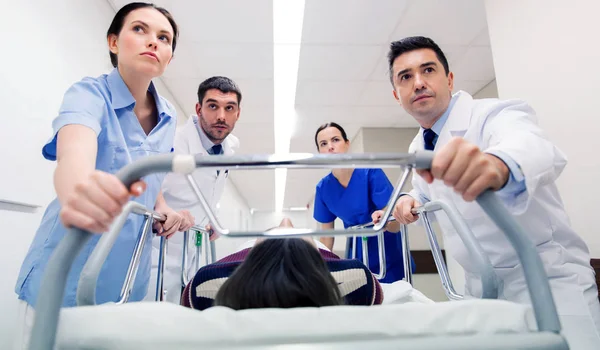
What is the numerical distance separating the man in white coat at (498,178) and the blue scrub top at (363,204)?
1.97 feet

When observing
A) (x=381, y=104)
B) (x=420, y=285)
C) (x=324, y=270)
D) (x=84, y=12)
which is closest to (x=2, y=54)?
(x=84, y=12)

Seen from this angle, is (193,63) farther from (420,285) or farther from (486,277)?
(420,285)

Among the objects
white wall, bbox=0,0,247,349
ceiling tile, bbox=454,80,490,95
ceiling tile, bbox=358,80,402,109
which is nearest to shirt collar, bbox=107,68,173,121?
white wall, bbox=0,0,247,349

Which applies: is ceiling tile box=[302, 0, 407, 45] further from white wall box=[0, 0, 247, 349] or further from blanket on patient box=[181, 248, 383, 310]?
blanket on patient box=[181, 248, 383, 310]

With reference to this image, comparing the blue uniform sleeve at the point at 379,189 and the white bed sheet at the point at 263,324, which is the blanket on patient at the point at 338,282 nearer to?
the white bed sheet at the point at 263,324

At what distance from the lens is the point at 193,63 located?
3016 millimetres

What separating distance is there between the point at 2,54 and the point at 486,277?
1.83m

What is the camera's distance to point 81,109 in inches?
36.0

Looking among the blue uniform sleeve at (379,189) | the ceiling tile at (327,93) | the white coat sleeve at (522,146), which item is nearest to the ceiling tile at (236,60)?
the ceiling tile at (327,93)

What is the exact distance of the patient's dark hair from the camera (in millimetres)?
618

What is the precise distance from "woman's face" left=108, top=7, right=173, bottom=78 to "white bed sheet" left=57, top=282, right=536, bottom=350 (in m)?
0.90

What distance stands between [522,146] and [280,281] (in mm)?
608

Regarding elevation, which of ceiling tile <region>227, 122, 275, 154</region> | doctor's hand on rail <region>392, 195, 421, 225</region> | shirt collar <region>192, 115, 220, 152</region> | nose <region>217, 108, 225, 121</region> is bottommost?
doctor's hand on rail <region>392, 195, 421, 225</region>

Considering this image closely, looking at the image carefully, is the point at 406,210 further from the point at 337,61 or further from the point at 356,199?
the point at 337,61
